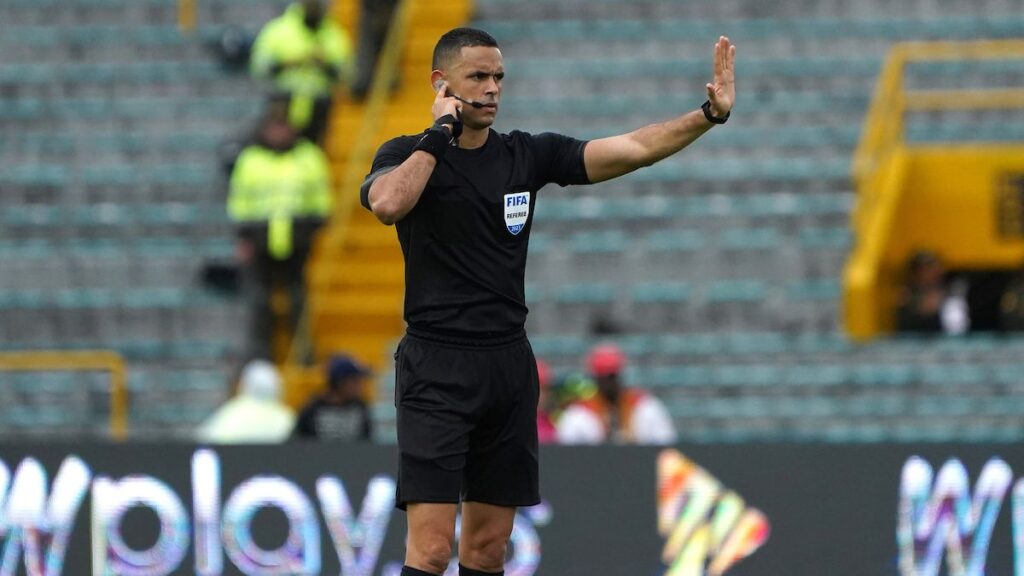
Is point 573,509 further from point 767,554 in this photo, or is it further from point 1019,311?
point 1019,311

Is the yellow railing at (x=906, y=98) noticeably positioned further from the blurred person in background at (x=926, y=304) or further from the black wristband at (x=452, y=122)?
the black wristband at (x=452, y=122)

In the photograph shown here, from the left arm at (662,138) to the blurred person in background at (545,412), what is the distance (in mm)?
4821

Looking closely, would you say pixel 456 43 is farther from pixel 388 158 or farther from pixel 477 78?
pixel 388 158

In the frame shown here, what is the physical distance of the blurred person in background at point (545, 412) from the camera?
1216 centimetres

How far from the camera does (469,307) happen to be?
267 inches

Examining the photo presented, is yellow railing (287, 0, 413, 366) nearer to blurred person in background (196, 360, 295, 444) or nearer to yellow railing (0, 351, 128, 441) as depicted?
yellow railing (0, 351, 128, 441)

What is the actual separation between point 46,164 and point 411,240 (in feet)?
35.6

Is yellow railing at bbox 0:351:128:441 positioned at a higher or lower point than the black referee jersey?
lower

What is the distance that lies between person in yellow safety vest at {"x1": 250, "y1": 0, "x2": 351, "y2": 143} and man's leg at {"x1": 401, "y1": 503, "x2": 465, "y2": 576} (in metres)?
9.39

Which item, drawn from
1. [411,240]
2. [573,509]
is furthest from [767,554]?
[411,240]

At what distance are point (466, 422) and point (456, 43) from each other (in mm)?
1243

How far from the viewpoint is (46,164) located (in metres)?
17.0

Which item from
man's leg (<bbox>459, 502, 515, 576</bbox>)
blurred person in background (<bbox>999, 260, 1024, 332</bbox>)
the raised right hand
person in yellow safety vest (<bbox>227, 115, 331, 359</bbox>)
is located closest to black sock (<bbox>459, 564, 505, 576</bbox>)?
man's leg (<bbox>459, 502, 515, 576</bbox>)

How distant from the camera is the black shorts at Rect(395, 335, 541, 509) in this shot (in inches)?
265
